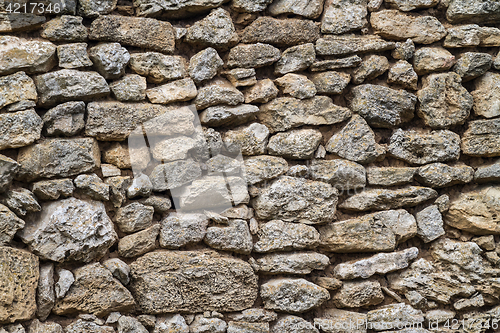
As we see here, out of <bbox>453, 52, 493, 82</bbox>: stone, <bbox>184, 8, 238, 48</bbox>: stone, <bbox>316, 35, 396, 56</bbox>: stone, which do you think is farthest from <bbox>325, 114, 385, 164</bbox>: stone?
<bbox>184, 8, 238, 48</bbox>: stone

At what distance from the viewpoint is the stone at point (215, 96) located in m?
2.31

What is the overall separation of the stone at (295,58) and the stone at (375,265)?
124cm

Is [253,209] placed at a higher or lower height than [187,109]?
lower

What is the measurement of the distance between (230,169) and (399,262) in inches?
47.1

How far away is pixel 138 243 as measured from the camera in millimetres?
2174

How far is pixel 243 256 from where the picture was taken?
7.73 ft

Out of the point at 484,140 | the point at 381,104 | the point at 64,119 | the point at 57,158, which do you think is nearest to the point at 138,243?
the point at 57,158

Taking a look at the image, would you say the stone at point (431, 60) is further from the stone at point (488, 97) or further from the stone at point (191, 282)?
the stone at point (191, 282)

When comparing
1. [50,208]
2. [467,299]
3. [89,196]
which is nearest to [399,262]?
[467,299]

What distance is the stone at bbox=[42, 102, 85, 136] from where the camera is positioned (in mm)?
2070

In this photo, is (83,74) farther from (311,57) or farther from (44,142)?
(311,57)

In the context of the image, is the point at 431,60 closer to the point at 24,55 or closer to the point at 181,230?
the point at 181,230

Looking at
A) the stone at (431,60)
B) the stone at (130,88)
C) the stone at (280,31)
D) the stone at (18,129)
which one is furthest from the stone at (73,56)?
the stone at (431,60)

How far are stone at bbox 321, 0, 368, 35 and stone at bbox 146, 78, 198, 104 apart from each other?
920 mm
